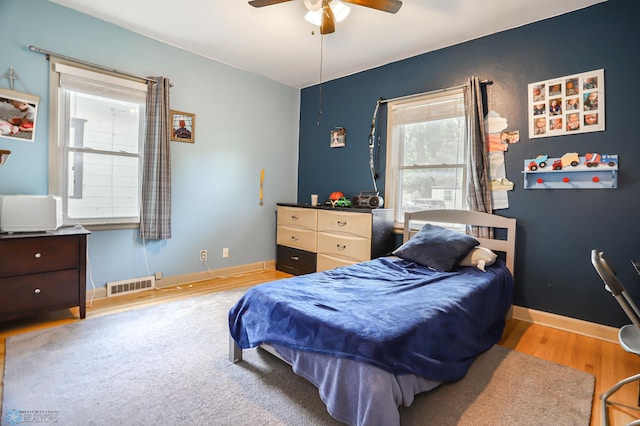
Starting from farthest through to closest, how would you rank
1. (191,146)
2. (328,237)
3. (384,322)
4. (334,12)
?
(328,237)
(191,146)
(334,12)
(384,322)

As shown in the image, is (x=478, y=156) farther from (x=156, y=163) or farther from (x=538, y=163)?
(x=156, y=163)

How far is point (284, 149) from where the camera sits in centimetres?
456

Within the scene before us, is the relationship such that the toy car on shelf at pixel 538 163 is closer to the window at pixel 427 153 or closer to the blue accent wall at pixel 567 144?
the blue accent wall at pixel 567 144

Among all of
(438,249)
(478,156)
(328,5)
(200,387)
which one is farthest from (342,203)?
(200,387)

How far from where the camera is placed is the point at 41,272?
2.35m

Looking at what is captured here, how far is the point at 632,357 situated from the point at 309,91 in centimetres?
430

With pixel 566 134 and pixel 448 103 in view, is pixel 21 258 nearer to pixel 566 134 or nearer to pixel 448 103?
pixel 448 103

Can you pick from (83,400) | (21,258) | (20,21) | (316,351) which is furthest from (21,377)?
(20,21)

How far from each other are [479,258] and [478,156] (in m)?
0.97

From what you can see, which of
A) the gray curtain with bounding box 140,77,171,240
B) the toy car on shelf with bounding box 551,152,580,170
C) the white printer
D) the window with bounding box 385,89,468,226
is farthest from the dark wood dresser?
the toy car on shelf with bounding box 551,152,580,170

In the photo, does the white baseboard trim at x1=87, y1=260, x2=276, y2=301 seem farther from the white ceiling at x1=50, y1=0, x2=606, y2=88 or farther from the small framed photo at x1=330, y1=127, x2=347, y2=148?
the white ceiling at x1=50, y1=0, x2=606, y2=88

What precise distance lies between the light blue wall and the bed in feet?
6.21

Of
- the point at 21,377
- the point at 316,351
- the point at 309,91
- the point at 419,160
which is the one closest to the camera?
the point at 316,351

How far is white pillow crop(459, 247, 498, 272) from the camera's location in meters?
2.56
